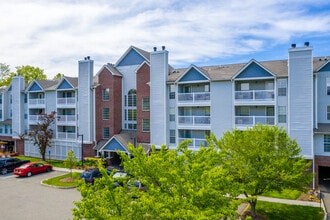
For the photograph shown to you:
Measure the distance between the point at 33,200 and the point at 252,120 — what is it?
2071cm

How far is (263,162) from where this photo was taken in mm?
16312

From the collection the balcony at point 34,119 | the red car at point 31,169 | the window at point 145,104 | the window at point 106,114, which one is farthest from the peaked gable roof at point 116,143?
the balcony at point 34,119

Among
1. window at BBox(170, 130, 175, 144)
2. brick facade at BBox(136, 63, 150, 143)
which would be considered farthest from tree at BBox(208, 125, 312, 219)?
brick facade at BBox(136, 63, 150, 143)

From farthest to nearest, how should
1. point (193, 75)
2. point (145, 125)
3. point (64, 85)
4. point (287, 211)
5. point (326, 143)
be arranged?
point (64, 85) → point (145, 125) → point (193, 75) → point (326, 143) → point (287, 211)

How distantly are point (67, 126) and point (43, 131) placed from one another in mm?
3273

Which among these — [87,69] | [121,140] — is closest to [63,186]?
[121,140]

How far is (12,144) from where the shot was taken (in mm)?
46125

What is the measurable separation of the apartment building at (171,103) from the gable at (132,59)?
0.42ft

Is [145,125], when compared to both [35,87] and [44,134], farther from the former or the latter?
[35,87]

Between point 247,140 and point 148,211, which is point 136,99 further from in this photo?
point 148,211

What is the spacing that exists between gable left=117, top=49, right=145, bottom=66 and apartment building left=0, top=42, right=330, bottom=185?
0.42 feet

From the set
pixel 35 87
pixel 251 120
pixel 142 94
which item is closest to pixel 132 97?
pixel 142 94

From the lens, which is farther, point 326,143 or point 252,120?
point 252,120

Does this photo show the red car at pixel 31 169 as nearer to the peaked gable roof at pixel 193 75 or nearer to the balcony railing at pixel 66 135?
the balcony railing at pixel 66 135
